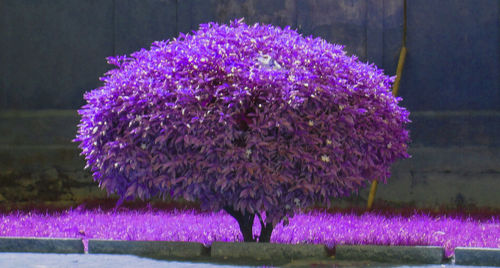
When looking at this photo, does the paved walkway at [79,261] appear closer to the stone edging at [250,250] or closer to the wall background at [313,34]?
the stone edging at [250,250]

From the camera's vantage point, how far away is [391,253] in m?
6.73

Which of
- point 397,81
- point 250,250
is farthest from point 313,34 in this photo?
Result: point 250,250

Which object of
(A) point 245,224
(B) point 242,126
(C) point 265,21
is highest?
(C) point 265,21

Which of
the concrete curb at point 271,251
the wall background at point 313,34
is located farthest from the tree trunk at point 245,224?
the wall background at point 313,34

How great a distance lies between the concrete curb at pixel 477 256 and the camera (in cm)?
650

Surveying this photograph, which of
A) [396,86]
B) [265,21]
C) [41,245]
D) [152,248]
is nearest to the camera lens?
[152,248]

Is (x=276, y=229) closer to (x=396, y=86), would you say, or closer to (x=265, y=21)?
(x=396, y=86)

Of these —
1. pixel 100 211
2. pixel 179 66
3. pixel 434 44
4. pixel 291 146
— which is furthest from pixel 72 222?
pixel 434 44

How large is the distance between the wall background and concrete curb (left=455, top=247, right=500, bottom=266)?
4.35m

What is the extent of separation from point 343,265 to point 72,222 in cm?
377

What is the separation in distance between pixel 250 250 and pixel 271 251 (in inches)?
7.3

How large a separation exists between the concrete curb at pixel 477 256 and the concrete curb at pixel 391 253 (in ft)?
0.48

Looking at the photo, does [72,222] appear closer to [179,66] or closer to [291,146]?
[179,66]

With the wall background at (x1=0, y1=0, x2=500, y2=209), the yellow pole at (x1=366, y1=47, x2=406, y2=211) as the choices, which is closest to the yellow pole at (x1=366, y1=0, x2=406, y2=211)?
the yellow pole at (x1=366, y1=47, x2=406, y2=211)
